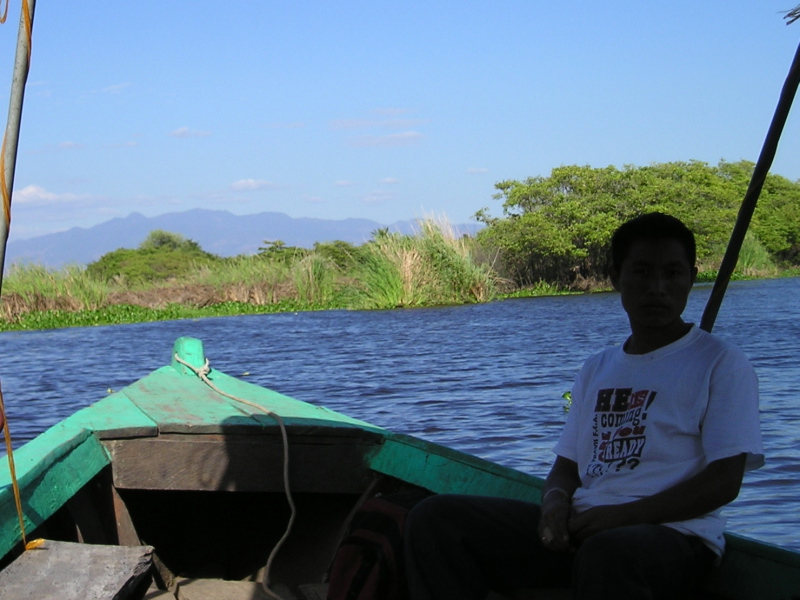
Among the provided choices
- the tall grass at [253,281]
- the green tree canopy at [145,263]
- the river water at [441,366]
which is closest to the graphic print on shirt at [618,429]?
the river water at [441,366]

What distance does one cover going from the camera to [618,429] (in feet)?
6.81

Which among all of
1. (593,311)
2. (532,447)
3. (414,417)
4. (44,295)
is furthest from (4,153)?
(44,295)

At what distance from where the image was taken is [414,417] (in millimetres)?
8344

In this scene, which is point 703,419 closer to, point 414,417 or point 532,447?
point 532,447

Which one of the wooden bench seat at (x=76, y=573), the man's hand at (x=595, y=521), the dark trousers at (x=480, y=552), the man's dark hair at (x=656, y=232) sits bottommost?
the wooden bench seat at (x=76, y=573)

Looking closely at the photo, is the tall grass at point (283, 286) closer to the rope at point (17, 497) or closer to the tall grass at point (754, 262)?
the tall grass at point (754, 262)

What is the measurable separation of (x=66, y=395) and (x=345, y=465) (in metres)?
7.93

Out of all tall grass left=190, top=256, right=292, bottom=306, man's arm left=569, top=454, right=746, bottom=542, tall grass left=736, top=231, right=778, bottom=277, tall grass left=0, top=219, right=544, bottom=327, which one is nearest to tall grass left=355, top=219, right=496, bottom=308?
tall grass left=0, top=219, right=544, bottom=327

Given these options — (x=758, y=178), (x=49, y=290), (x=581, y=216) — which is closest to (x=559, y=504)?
(x=758, y=178)

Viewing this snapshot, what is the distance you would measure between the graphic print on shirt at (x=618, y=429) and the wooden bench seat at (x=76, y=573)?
1.08 metres

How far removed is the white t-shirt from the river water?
2885 millimetres

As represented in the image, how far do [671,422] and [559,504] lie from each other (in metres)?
0.31

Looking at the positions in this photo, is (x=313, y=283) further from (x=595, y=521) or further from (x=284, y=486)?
(x=595, y=521)

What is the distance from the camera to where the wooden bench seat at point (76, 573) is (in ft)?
7.20
